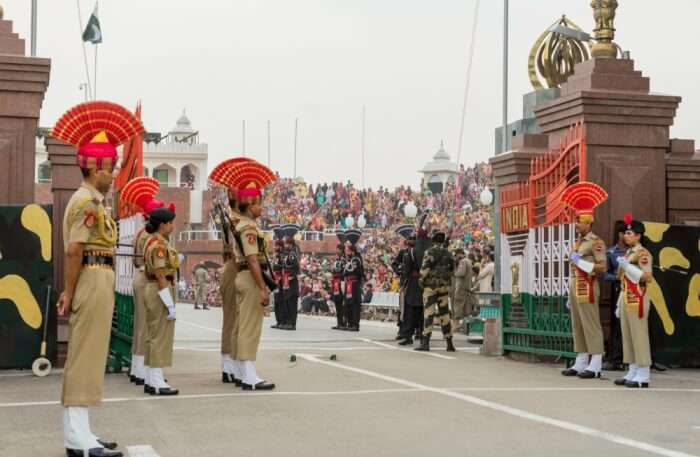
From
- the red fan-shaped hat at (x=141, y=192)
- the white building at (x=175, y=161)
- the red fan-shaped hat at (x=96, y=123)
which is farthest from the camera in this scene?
the white building at (x=175, y=161)

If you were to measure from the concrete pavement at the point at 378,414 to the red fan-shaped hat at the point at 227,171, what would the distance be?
6.73 ft

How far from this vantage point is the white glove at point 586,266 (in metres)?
13.5

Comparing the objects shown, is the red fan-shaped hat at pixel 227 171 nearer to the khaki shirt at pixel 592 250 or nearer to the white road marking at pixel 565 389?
the white road marking at pixel 565 389

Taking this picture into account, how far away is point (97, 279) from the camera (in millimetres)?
8164

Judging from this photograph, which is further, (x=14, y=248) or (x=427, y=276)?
(x=427, y=276)

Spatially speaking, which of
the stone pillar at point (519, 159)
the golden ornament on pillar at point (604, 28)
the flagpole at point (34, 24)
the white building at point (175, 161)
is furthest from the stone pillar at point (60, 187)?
the white building at point (175, 161)

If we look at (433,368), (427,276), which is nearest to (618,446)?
(433,368)

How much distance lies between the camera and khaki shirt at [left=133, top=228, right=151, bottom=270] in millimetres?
12469

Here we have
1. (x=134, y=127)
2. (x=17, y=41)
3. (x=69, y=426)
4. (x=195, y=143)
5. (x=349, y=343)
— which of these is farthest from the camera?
(x=195, y=143)

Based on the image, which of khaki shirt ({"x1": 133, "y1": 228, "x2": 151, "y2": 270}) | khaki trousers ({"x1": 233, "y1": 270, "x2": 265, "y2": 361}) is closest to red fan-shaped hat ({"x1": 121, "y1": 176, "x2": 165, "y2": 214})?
khaki shirt ({"x1": 133, "y1": 228, "x2": 151, "y2": 270})

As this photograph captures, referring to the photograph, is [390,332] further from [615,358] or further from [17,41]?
[17,41]

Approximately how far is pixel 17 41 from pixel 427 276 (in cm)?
703

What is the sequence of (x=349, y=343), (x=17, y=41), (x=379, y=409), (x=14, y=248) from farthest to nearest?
1. (x=349, y=343)
2. (x=17, y=41)
3. (x=14, y=248)
4. (x=379, y=409)

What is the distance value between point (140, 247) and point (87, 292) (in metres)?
4.45
